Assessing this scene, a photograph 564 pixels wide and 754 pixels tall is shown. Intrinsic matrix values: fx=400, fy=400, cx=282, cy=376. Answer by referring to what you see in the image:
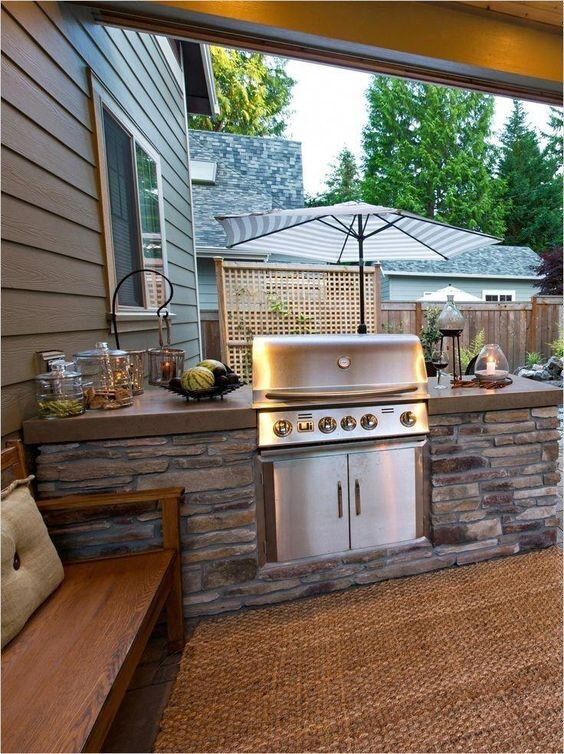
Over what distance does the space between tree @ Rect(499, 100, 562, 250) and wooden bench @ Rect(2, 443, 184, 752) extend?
59.0ft

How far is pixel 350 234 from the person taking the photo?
4.43 metres

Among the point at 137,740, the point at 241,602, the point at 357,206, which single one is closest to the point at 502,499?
the point at 241,602

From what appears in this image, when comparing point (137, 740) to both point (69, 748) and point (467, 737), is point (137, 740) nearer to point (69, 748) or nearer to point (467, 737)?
point (69, 748)

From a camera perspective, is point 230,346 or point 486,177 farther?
point 486,177

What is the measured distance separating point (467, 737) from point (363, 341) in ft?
5.03

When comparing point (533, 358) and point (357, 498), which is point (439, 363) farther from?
point (533, 358)

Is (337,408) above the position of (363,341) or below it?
below

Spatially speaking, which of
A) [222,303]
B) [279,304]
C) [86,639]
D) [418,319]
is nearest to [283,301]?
[279,304]

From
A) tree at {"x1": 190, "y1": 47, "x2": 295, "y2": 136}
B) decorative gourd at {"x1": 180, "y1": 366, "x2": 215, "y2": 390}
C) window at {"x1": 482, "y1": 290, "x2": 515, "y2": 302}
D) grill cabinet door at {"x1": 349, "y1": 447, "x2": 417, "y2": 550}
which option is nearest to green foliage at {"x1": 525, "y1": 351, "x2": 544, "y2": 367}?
window at {"x1": 482, "y1": 290, "x2": 515, "y2": 302}

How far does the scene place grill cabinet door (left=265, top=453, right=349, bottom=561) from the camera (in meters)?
1.94

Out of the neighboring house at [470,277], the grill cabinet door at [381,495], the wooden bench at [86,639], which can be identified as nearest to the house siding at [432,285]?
the neighboring house at [470,277]

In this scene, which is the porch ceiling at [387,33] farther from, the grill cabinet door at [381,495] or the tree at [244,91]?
the tree at [244,91]

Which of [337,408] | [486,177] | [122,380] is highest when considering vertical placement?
[486,177]

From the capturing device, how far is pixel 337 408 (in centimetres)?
195
